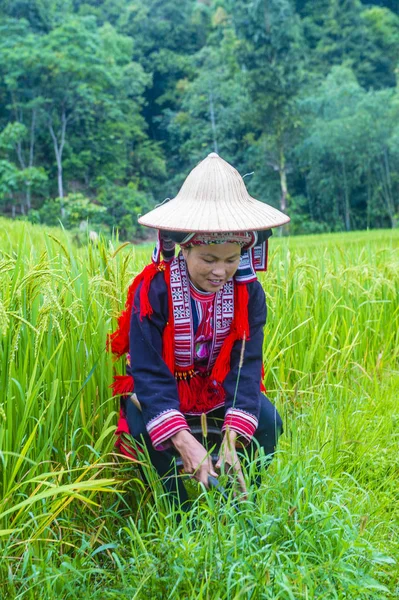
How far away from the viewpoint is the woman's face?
1824mm

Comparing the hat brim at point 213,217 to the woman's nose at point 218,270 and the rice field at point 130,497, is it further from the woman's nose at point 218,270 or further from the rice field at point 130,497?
the rice field at point 130,497

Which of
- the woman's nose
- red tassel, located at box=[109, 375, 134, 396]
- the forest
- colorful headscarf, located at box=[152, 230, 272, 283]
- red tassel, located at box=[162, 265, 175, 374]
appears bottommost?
red tassel, located at box=[109, 375, 134, 396]

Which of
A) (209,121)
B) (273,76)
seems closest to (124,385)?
(273,76)

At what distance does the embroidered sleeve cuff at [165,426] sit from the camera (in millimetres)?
1826

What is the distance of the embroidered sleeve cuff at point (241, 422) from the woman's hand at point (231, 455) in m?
0.02

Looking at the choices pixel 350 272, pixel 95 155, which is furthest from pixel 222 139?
pixel 350 272

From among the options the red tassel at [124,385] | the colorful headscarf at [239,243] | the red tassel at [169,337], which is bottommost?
the red tassel at [124,385]

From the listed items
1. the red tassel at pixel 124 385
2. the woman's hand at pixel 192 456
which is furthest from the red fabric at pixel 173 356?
the woman's hand at pixel 192 456

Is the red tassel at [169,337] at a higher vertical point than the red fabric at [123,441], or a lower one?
higher

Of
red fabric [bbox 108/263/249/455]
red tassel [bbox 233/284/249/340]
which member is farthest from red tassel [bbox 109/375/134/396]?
red tassel [bbox 233/284/249/340]

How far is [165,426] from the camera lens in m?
1.83

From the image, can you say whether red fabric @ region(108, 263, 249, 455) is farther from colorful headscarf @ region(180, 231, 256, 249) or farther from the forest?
the forest

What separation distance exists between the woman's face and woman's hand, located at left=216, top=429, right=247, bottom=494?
41cm

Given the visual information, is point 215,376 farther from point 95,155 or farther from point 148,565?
point 95,155
